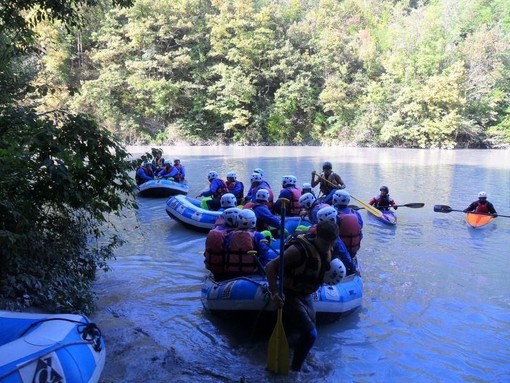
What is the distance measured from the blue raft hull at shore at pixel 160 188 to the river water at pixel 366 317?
2501 millimetres

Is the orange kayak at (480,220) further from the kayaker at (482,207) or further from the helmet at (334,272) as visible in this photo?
the helmet at (334,272)

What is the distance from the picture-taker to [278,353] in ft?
11.7

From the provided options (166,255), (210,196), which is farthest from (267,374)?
(210,196)

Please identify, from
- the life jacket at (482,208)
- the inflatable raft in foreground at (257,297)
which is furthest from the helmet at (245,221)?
the life jacket at (482,208)

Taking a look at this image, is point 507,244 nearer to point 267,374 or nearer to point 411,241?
point 411,241

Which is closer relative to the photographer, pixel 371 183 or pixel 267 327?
pixel 267 327

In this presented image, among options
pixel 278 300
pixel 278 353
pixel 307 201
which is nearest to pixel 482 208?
pixel 307 201

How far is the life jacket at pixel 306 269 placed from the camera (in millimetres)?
3213

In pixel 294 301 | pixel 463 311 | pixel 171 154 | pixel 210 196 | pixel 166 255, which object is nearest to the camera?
pixel 294 301

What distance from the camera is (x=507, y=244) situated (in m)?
8.10

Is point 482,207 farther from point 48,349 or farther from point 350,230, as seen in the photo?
point 48,349

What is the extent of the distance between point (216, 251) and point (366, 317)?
184 centimetres

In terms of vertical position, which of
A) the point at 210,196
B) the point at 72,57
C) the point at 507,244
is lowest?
the point at 507,244

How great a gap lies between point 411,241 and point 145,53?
29.0 meters
